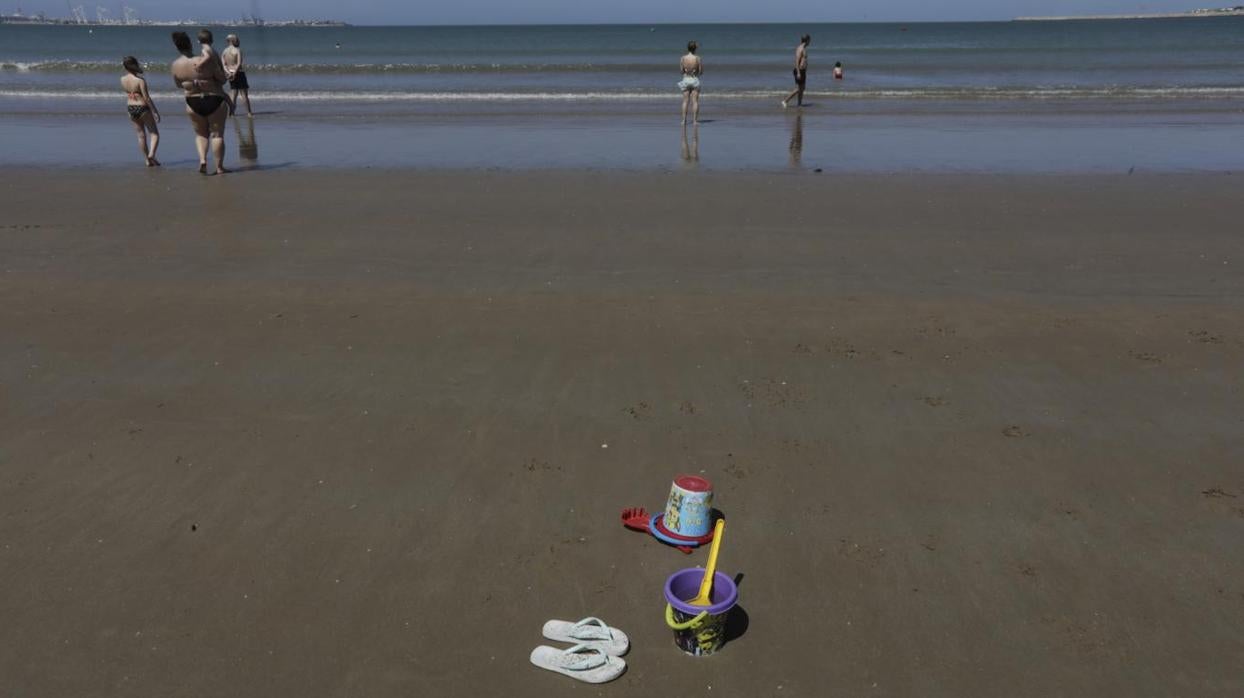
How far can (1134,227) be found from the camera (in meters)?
8.05

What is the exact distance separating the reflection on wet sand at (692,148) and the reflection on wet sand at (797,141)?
1.32 metres

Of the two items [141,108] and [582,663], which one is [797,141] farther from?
[582,663]

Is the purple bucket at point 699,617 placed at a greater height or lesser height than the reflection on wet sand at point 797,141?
lesser

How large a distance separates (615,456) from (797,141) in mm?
10801

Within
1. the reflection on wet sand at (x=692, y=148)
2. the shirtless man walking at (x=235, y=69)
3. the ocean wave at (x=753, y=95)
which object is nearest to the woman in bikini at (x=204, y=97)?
the reflection on wet sand at (x=692, y=148)

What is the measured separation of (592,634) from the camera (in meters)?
2.92

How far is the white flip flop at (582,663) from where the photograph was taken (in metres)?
2.75

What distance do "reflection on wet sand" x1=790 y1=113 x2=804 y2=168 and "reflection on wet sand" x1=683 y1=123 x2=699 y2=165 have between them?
1.32m

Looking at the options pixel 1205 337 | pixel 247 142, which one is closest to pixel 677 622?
pixel 1205 337

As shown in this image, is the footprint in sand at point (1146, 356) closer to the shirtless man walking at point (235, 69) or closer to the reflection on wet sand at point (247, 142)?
the reflection on wet sand at point (247, 142)

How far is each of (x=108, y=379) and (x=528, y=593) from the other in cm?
317

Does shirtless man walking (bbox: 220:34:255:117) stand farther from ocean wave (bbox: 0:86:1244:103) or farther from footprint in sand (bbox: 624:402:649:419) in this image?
footprint in sand (bbox: 624:402:649:419)

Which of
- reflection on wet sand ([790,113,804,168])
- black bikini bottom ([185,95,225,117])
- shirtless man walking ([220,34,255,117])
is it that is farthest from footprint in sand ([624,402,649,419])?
shirtless man walking ([220,34,255,117])

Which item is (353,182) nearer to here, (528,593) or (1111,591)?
(528,593)
